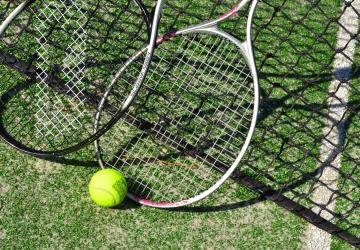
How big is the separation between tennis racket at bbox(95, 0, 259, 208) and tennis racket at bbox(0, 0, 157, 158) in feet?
0.63

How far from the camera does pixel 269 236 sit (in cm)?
379

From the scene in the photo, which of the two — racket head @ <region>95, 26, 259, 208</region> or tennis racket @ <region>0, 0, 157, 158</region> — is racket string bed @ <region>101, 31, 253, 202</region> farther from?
tennis racket @ <region>0, 0, 157, 158</region>

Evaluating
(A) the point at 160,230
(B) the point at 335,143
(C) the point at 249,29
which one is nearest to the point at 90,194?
(A) the point at 160,230

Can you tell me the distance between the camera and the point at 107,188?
365 centimetres

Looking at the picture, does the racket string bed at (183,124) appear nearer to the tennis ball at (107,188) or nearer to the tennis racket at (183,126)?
the tennis racket at (183,126)

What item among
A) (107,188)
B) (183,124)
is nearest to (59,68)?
(183,124)

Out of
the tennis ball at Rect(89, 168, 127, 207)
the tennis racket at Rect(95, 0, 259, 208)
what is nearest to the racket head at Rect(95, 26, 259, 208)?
the tennis racket at Rect(95, 0, 259, 208)

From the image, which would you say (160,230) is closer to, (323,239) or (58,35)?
(323,239)

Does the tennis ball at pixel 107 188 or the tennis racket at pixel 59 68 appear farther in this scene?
the tennis racket at pixel 59 68

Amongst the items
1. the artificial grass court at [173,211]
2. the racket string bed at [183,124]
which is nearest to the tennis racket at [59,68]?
the artificial grass court at [173,211]

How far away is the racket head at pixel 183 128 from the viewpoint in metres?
3.92

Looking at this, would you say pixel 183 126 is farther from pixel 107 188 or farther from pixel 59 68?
pixel 59 68

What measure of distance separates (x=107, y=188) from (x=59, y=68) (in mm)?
1046

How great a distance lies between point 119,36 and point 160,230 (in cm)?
153
